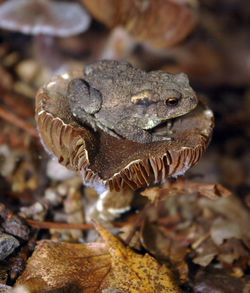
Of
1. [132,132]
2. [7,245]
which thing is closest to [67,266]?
[7,245]

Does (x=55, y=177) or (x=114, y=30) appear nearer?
(x=55, y=177)

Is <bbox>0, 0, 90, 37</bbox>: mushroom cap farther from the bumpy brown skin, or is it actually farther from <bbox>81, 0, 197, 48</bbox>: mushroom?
the bumpy brown skin

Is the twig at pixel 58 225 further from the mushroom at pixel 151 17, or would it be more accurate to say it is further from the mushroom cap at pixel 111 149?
the mushroom at pixel 151 17

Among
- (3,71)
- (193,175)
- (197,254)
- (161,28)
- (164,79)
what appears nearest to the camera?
(164,79)

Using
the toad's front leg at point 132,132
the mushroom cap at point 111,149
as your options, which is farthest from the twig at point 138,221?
the toad's front leg at point 132,132

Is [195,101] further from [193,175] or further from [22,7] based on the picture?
[22,7]

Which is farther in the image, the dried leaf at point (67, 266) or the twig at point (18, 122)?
the twig at point (18, 122)

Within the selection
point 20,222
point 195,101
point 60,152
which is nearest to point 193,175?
point 195,101

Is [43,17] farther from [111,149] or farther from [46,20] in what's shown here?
[111,149]
